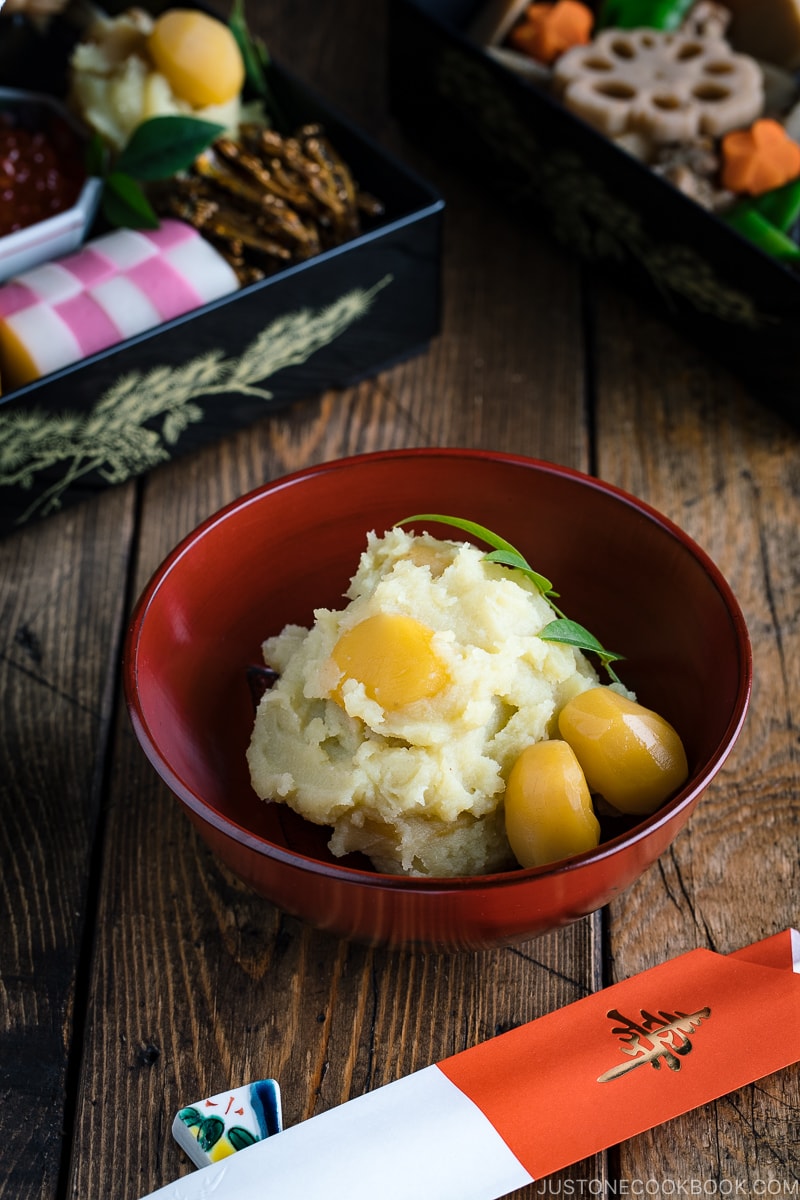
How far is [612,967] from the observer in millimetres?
1174

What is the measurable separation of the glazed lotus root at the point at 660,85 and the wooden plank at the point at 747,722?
284mm

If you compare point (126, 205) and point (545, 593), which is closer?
point (545, 593)

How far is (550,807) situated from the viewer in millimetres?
1022

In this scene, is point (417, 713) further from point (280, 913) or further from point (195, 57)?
point (195, 57)

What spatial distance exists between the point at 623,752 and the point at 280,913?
40 centimetres

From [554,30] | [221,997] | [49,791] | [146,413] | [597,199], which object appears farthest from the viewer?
[554,30]

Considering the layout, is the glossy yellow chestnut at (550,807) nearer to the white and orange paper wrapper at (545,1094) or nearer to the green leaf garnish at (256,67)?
the white and orange paper wrapper at (545,1094)

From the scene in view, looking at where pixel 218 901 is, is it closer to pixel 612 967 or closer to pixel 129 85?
pixel 612 967

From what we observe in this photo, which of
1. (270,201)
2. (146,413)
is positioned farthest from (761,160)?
(146,413)

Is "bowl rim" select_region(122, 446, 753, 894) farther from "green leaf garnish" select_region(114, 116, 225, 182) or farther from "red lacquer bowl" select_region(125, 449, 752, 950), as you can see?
"green leaf garnish" select_region(114, 116, 225, 182)

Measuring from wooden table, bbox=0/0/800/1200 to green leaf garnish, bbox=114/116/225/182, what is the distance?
0.40 m

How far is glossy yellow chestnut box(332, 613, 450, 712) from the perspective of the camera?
1.06m

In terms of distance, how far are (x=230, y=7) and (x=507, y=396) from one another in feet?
4.43

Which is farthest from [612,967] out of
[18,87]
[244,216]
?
[18,87]
